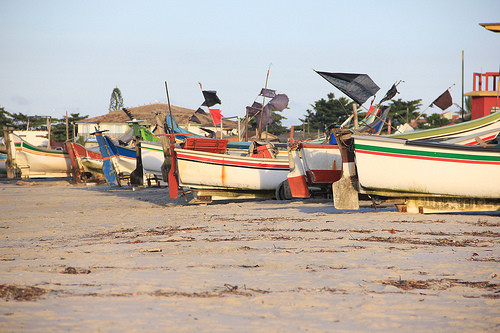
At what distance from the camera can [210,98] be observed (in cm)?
1872

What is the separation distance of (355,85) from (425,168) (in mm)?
2612

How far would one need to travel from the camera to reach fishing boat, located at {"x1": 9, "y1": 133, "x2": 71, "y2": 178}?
26.1 metres

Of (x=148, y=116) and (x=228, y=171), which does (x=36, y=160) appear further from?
(x=148, y=116)

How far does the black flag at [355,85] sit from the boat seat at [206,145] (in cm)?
392

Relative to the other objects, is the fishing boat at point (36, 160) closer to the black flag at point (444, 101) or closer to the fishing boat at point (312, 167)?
the fishing boat at point (312, 167)

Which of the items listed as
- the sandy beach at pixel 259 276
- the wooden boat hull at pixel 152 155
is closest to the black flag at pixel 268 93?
the wooden boat hull at pixel 152 155

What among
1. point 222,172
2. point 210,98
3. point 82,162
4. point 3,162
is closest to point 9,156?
point 3,162

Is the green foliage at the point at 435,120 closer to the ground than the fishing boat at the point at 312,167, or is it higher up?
higher up

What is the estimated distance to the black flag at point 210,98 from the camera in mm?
18438

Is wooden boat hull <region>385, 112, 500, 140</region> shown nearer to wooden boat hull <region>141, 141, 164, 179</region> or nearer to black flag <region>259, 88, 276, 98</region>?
black flag <region>259, 88, 276, 98</region>

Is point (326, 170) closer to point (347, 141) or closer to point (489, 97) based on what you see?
point (347, 141)

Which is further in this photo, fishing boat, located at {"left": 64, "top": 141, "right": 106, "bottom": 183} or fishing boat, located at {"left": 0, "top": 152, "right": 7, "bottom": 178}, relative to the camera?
fishing boat, located at {"left": 0, "top": 152, "right": 7, "bottom": 178}

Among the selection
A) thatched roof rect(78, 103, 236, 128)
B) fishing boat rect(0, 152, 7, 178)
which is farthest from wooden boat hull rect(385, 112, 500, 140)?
thatched roof rect(78, 103, 236, 128)

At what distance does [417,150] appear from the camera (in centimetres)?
909
